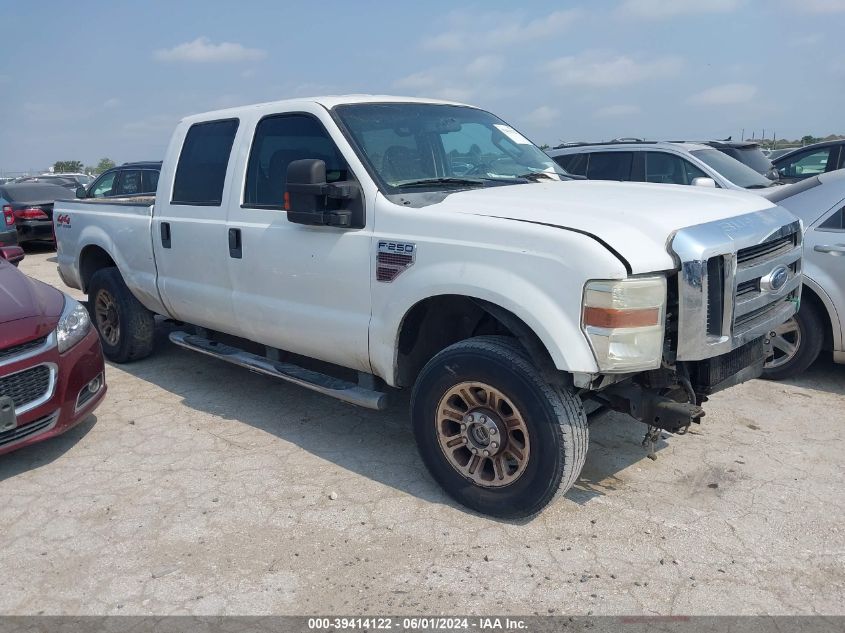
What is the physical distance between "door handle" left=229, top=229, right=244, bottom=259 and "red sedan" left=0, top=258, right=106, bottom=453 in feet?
3.62

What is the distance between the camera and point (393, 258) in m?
3.69

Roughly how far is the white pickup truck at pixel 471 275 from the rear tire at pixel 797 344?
1489 mm

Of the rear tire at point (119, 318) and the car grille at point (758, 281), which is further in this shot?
the rear tire at point (119, 318)

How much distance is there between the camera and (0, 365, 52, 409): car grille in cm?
401

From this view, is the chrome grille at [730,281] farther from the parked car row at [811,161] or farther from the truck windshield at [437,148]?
the parked car row at [811,161]

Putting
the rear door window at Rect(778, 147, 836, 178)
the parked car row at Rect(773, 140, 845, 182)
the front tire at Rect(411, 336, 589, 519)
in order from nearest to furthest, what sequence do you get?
the front tire at Rect(411, 336, 589, 519)
the parked car row at Rect(773, 140, 845, 182)
the rear door window at Rect(778, 147, 836, 178)

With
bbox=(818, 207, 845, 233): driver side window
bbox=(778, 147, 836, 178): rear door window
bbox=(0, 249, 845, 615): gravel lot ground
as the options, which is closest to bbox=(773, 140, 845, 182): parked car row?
bbox=(778, 147, 836, 178): rear door window

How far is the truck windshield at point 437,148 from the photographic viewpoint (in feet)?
13.2

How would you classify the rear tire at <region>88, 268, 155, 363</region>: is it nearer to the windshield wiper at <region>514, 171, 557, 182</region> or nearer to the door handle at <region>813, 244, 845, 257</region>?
the windshield wiper at <region>514, 171, 557, 182</region>

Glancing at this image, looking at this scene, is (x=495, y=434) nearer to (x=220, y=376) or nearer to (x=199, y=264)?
(x=199, y=264)

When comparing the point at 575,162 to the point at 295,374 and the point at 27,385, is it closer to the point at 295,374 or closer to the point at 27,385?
the point at 295,374

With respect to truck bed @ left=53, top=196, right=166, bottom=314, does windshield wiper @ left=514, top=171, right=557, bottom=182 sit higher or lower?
higher

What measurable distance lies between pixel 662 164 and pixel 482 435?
635 centimetres

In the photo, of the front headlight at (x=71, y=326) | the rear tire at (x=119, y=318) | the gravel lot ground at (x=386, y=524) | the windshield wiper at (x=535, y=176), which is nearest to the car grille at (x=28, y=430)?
the gravel lot ground at (x=386, y=524)
